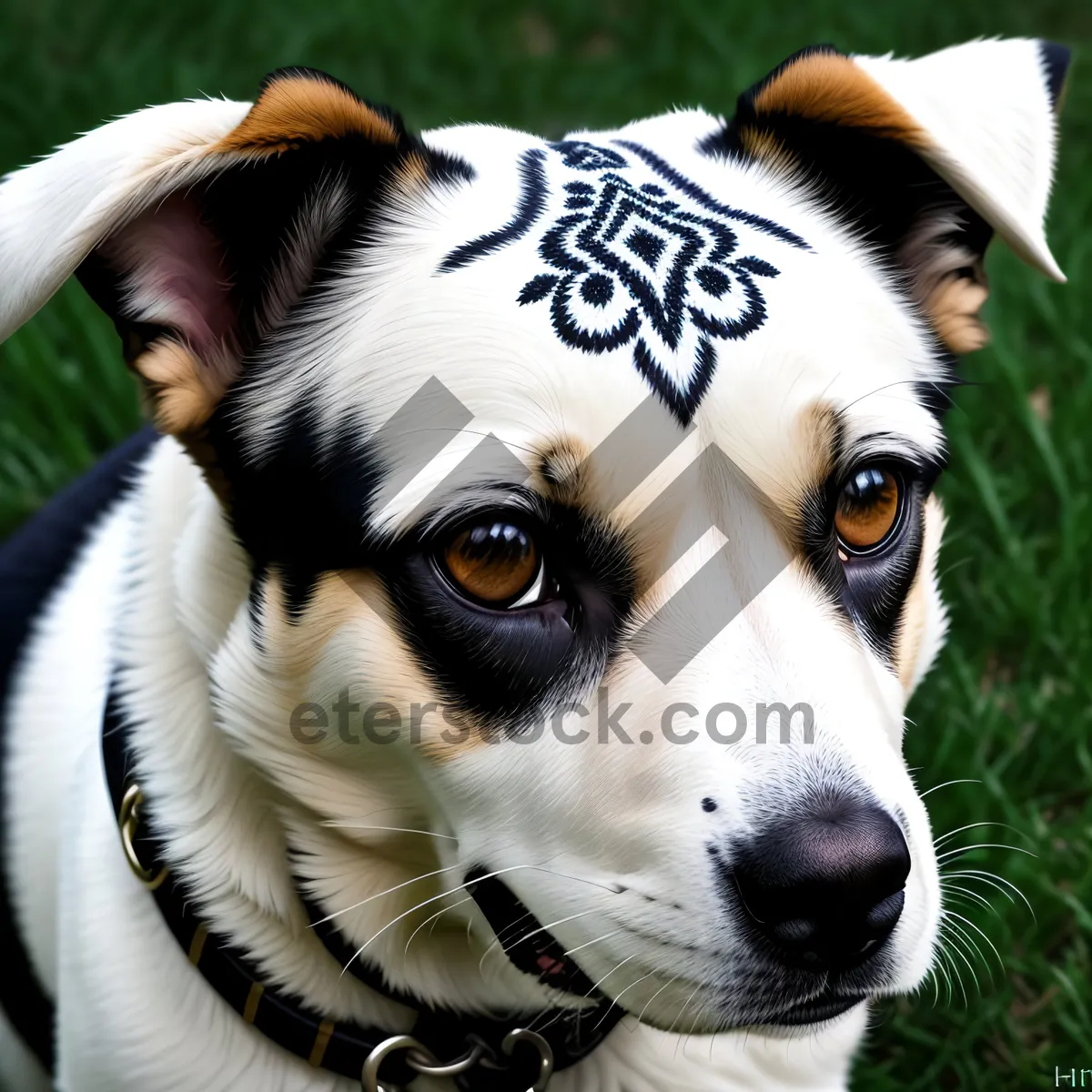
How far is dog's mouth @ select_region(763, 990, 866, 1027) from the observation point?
223 centimetres

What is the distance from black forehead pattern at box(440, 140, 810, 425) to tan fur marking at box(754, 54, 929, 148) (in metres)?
0.27

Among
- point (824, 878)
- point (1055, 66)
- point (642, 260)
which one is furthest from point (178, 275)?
point (1055, 66)

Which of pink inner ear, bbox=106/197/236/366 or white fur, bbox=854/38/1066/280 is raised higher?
white fur, bbox=854/38/1066/280

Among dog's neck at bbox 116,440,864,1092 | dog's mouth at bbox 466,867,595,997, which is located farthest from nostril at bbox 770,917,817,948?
dog's neck at bbox 116,440,864,1092

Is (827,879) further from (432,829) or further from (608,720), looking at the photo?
(432,829)

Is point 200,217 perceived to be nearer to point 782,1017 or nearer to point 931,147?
point 931,147

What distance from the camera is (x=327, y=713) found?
7.95 ft

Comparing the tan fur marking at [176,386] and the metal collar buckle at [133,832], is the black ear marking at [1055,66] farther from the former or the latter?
the metal collar buckle at [133,832]

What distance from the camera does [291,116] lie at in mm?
2291

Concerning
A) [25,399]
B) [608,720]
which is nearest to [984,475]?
[608,720]

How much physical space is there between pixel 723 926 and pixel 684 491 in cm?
67

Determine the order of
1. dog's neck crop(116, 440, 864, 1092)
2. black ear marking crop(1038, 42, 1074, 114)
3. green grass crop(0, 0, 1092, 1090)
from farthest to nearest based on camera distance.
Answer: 1. green grass crop(0, 0, 1092, 1090)
2. black ear marking crop(1038, 42, 1074, 114)
3. dog's neck crop(116, 440, 864, 1092)

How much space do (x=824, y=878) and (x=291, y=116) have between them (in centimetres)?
146

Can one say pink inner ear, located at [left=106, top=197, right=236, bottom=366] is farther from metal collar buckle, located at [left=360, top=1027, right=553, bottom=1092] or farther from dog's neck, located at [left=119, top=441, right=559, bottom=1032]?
metal collar buckle, located at [left=360, top=1027, right=553, bottom=1092]
